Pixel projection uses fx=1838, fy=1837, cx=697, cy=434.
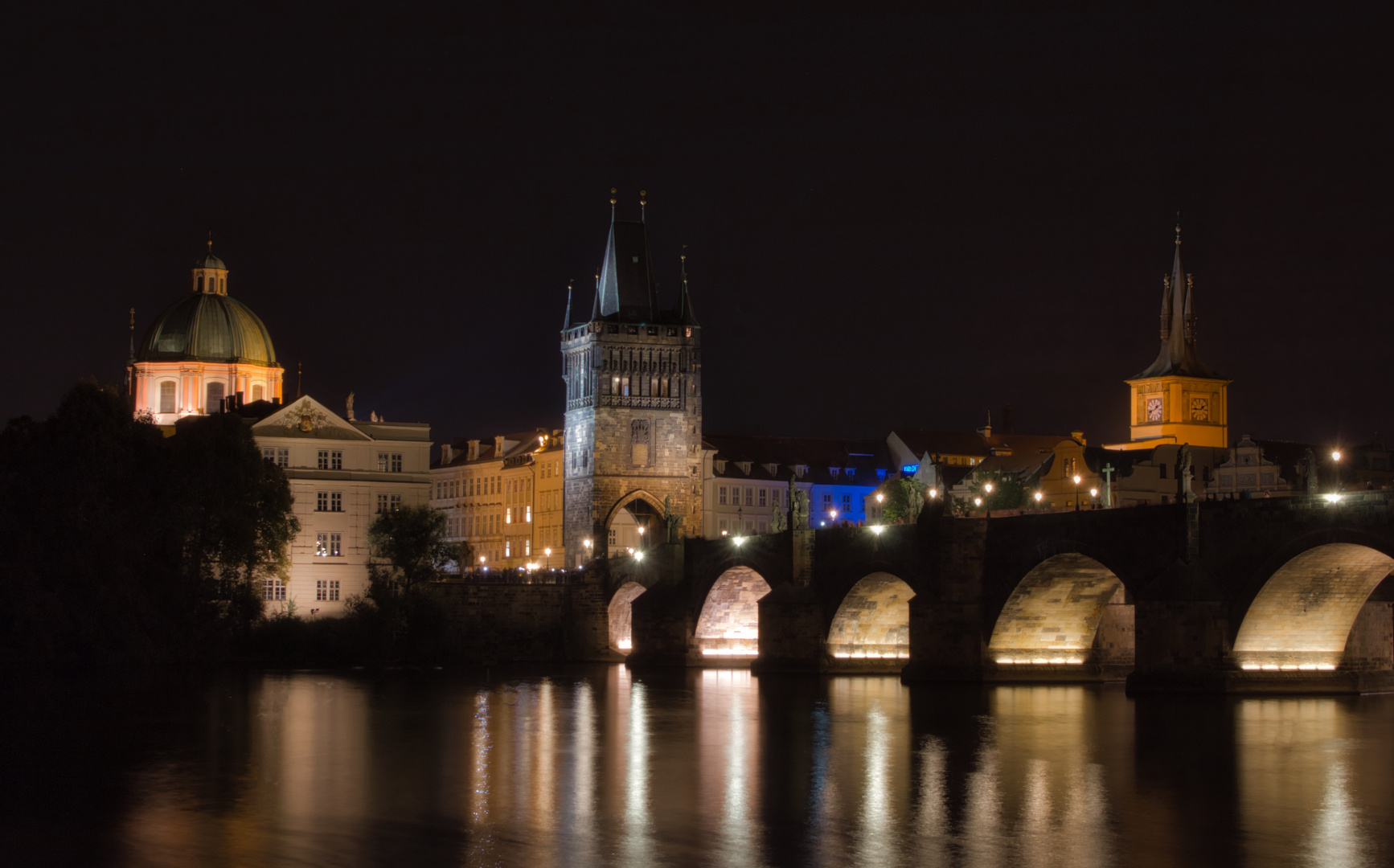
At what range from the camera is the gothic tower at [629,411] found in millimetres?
111000

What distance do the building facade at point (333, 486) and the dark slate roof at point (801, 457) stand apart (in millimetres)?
33374

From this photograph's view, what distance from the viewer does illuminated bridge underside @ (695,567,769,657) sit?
84562 mm

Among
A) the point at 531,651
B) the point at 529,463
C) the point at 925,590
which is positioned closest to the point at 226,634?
the point at 531,651

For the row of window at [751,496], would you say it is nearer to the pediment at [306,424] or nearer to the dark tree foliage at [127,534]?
the pediment at [306,424]

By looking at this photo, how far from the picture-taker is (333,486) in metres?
96.7

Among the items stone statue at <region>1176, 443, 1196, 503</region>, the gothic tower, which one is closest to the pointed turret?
the gothic tower

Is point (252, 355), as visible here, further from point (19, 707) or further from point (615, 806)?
point (615, 806)

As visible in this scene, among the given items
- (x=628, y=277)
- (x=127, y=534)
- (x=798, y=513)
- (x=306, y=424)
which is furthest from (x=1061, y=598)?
(x=628, y=277)

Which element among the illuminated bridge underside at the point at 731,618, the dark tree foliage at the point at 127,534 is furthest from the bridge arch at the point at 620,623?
the dark tree foliage at the point at 127,534


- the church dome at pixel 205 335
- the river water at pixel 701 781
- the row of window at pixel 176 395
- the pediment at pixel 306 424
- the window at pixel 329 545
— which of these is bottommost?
the river water at pixel 701 781

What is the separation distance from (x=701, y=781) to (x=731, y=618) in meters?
50.1

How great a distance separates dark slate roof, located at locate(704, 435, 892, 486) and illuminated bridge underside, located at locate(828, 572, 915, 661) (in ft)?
170

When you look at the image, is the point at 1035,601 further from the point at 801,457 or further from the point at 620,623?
the point at 801,457

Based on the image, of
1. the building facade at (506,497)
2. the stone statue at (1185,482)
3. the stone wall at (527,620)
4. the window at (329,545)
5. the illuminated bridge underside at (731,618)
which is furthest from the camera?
the building facade at (506,497)
